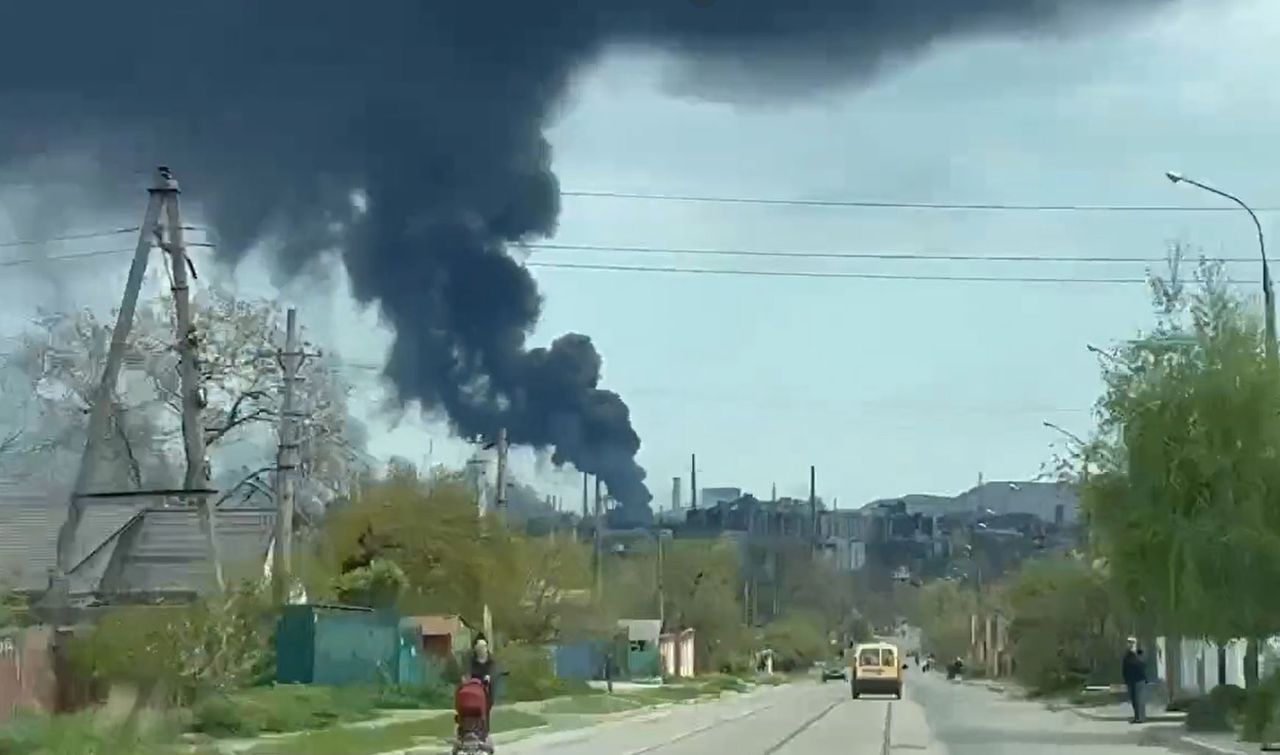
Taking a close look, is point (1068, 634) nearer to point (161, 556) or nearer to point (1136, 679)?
point (1136, 679)

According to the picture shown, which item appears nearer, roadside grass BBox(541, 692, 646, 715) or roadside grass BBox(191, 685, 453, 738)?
roadside grass BBox(191, 685, 453, 738)

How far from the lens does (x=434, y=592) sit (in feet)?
201

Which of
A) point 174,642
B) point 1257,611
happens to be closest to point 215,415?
point 174,642

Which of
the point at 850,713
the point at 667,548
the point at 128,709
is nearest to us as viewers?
the point at 128,709

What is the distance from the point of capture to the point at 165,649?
33.6 meters

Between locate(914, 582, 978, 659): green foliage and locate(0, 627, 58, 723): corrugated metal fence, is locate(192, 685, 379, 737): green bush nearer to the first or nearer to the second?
locate(0, 627, 58, 723): corrugated metal fence

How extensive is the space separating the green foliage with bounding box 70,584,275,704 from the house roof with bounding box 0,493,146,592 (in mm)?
16730

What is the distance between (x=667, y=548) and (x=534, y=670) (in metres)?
72.2

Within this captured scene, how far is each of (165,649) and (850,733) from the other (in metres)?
14.9

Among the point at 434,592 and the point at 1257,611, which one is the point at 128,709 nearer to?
the point at 1257,611

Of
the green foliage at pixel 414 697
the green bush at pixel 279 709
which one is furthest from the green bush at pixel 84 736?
the green foliage at pixel 414 697

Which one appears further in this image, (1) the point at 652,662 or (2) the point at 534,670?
(1) the point at 652,662

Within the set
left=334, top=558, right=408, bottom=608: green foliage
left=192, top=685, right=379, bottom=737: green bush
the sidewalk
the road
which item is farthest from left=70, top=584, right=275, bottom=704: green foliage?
left=334, top=558, right=408, bottom=608: green foliage

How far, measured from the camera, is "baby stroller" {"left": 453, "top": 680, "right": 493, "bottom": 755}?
27.4 m
